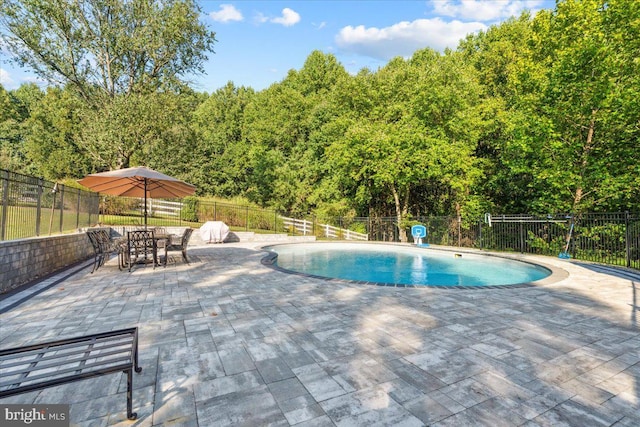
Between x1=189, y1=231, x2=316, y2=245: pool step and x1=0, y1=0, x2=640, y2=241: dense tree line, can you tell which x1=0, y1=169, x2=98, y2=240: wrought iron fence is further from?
x1=0, y1=0, x2=640, y2=241: dense tree line

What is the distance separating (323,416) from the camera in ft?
6.70

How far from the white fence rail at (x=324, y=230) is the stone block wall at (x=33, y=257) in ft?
44.7

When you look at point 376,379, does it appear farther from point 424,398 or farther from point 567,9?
point 567,9

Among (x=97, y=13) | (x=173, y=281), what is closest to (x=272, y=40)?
(x=97, y=13)

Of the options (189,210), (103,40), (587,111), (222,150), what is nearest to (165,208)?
(189,210)

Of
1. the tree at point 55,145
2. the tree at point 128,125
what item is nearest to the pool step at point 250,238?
the tree at point 128,125

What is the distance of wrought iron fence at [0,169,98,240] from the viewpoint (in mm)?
5477

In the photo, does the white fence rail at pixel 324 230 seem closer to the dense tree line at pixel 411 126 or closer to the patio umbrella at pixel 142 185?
the dense tree line at pixel 411 126

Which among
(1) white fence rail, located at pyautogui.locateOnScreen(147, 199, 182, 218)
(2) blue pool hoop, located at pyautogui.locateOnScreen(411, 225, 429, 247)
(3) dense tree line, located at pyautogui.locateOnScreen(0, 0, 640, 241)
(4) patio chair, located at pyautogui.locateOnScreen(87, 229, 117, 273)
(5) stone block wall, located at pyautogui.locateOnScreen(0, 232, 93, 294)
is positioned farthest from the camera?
(1) white fence rail, located at pyautogui.locateOnScreen(147, 199, 182, 218)

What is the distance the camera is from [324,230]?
71.8ft

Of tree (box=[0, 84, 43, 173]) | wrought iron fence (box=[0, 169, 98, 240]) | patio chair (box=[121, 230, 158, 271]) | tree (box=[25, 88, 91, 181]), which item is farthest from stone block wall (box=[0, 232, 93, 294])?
tree (box=[0, 84, 43, 173])

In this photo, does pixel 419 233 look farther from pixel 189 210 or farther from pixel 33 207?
pixel 33 207

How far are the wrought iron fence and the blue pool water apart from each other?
5715 millimetres

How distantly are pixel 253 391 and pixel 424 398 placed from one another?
1.26 metres
